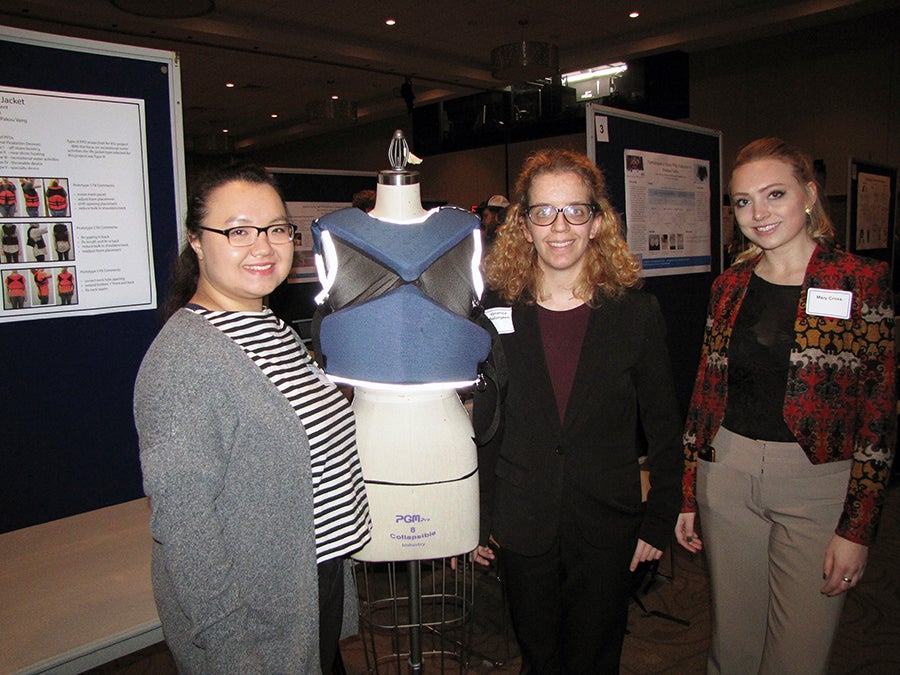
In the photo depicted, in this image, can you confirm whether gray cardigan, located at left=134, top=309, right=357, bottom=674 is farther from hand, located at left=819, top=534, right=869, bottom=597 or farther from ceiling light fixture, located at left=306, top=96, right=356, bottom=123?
ceiling light fixture, located at left=306, top=96, right=356, bottom=123

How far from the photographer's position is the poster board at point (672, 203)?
272 cm

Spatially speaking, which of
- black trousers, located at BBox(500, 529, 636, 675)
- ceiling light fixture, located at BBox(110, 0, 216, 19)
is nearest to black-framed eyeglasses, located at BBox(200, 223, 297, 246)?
black trousers, located at BBox(500, 529, 636, 675)

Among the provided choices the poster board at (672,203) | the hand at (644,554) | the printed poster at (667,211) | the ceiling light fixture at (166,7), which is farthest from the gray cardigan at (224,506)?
the ceiling light fixture at (166,7)

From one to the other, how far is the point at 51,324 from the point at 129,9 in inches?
203

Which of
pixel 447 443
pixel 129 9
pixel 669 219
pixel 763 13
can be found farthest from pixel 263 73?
pixel 447 443

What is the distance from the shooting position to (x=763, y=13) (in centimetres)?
740

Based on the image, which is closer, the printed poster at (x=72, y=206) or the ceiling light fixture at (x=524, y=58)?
the printed poster at (x=72, y=206)

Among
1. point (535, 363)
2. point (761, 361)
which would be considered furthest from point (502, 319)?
point (761, 361)

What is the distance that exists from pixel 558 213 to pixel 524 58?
272 inches

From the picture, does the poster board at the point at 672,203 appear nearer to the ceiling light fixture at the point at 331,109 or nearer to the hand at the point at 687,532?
the hand at the point at 687,532

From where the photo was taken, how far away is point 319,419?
1.22m

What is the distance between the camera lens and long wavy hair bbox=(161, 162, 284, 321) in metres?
1.22

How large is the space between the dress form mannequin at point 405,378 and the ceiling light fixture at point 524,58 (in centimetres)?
696

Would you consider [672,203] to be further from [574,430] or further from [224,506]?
[224,506]
